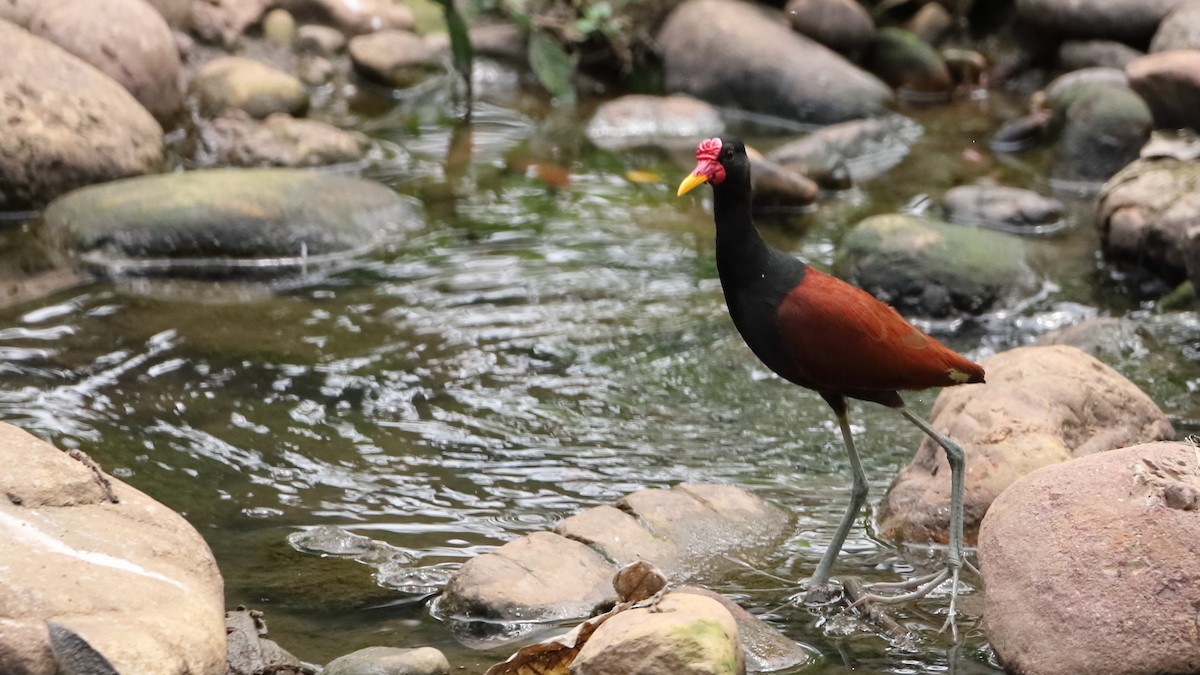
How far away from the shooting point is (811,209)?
9.38 meters

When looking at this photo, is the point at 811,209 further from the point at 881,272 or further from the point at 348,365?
the point at 348,365

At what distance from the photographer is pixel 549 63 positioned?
40.2ft

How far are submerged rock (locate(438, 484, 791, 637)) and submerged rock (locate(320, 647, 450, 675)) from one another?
18.7 inches

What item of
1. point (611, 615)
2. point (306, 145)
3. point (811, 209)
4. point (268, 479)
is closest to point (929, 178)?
point (811, 209)

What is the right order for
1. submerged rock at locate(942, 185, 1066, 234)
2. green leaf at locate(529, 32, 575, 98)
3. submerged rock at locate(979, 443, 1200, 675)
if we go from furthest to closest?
green leaf at locate(529, 32, 575, 98) < submerged rock at locate(942, 185, 1066, 234) < submerged rock at locate(979, 443, 1200, 675)

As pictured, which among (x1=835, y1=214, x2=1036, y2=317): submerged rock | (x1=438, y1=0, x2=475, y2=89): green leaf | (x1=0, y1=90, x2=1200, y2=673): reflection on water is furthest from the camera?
(x1=438, y1=0, x2=475, y2=89): green leaf

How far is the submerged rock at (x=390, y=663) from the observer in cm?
352

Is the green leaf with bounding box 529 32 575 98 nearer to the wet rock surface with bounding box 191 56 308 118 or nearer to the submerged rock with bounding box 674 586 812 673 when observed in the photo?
the wet rock surface with bounding box 191 56 308 118

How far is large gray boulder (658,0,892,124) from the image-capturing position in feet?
38.5

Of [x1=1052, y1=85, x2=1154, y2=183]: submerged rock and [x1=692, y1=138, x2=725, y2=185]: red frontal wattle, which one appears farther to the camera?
[x1=1052, y1=85, x2=1154, y2=183]: submerged rock

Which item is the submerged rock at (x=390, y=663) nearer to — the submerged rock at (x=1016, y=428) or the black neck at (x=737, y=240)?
the black neck at (x=737, y=240)

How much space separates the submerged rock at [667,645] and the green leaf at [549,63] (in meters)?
9.22

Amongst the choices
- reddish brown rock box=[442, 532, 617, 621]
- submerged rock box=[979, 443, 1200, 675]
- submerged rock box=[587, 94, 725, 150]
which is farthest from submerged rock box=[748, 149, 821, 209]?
submerged rock box=[979, 443, 1200, 675]

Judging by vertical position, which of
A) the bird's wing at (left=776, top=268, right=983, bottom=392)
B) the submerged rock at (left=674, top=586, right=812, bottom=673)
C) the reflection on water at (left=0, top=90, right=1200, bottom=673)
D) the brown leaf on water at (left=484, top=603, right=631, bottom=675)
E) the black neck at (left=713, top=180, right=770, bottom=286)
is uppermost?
the black neck at (left=713, top=180, right=770, bottom=286)
